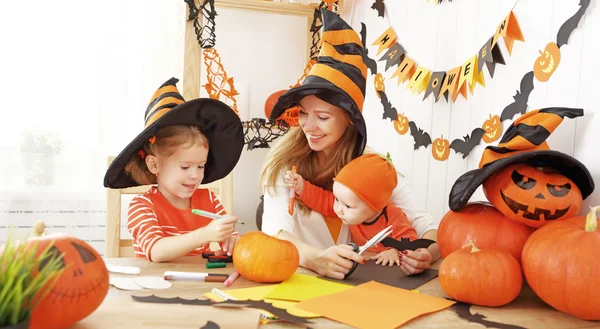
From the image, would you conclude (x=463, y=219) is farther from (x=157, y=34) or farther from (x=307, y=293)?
(x=157, y=34)

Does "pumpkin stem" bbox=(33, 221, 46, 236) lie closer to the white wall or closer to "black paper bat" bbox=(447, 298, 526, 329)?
"black paper bat" bbox=(447, 298, 526, 329)

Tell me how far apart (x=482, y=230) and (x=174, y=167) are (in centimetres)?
77

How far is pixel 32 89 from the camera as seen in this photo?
97.4 inches

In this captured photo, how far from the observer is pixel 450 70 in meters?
1.61

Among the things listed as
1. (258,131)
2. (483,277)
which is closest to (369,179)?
(483,277)

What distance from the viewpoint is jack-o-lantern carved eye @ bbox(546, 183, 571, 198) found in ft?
3.07

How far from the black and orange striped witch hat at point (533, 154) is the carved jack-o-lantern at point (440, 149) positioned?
Answer: 598mm

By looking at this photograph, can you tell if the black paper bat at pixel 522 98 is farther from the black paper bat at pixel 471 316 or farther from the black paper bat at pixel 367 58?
the black paper bat at pixel 367 58

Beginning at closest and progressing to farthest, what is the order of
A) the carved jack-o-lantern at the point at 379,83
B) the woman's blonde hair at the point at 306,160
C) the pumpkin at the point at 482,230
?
the pumpkin at the point at 482,230
the woman's blonde hair at the point at 306,160
the carved jack-o-lantern at the point at 379,83

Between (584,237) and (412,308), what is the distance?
0.31 metres

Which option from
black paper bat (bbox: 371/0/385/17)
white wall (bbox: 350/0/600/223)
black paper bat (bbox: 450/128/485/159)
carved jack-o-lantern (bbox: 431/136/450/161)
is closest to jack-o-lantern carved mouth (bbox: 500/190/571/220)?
white wall (bbox: 350/0/600/223)

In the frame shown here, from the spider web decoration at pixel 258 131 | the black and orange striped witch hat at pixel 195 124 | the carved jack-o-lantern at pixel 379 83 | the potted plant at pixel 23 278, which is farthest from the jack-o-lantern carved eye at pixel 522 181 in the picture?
the spider web decoration at pixel 258 131

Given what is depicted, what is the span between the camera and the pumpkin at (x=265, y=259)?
942 millimetres

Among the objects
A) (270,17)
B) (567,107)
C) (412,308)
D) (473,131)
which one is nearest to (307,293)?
(412,308)
